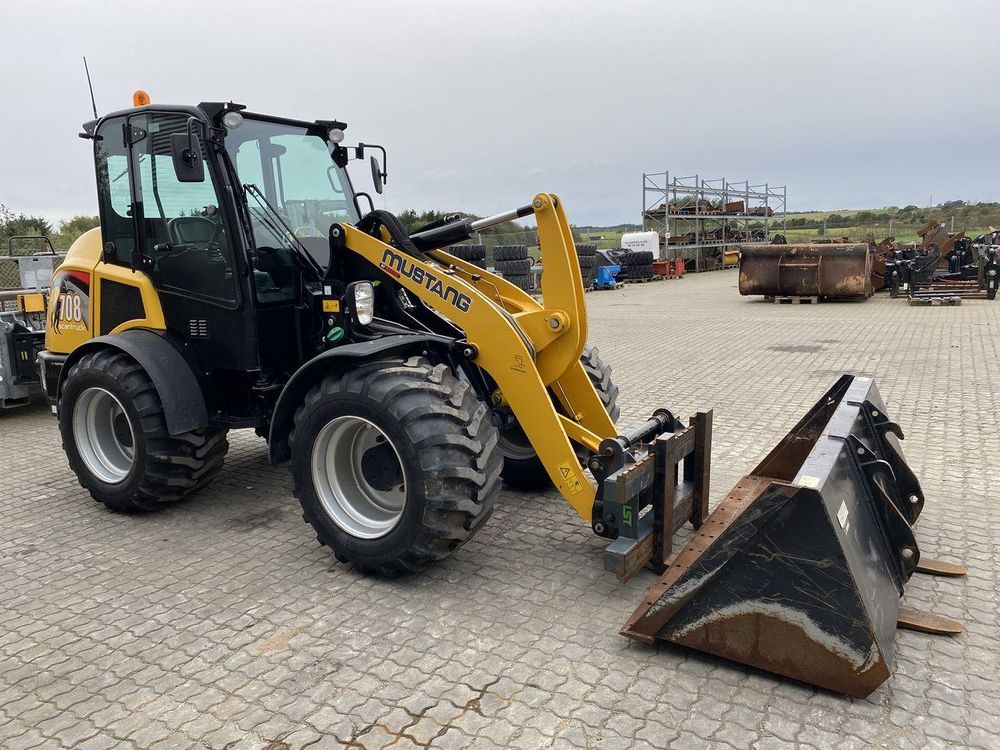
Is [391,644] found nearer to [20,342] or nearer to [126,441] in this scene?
[126,441]

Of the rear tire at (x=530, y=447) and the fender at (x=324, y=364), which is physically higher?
the fender at (x=324, y=364)

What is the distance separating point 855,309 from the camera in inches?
695

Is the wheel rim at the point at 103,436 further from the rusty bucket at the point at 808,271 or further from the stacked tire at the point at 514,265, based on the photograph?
the rusty bucket at the point at 808,271

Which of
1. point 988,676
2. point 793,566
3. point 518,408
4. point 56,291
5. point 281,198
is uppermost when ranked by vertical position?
point 281,198

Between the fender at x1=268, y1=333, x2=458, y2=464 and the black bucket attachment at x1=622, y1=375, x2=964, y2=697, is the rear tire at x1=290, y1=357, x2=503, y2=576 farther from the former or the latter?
the black bucket attachment at x1=622, y1=375, x2=964, y2=697

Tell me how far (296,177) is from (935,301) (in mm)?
17503

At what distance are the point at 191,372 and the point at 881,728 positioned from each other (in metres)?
4.42

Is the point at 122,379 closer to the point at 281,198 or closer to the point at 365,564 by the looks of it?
the point at 281,198

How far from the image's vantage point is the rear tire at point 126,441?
4781 millimetres

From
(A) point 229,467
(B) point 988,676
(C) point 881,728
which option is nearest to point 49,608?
(A) point 229,467

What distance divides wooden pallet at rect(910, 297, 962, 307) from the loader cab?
1727 centimetres

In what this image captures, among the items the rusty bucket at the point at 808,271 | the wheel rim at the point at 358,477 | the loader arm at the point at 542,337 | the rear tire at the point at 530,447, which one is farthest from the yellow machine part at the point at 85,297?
the rusty bucket at the point at 808,271

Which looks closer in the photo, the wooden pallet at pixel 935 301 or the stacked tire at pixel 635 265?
the wooden pallet at pixel 935 301

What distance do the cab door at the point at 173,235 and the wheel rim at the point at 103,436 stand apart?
0.76 metres
